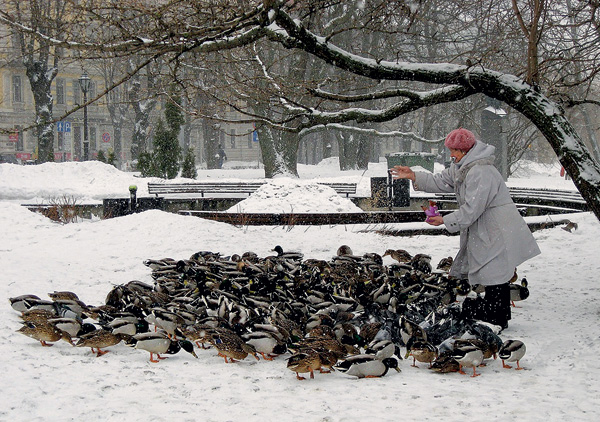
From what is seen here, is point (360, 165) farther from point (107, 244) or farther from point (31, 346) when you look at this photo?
point (31, 346)

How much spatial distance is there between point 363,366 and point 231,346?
3.96ft

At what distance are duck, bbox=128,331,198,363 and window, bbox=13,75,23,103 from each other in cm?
6052

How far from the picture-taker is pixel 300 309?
7316 millimetres

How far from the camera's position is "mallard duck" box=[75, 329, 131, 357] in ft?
20.1

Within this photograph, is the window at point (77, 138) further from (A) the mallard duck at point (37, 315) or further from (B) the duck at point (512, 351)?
(B) the duck at point (512, 351)

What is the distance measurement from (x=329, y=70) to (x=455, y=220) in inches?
1222

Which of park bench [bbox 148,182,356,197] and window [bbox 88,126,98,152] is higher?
window [bbox 88,126,98,152]

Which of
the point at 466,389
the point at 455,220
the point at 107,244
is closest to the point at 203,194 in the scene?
the point at 107,244

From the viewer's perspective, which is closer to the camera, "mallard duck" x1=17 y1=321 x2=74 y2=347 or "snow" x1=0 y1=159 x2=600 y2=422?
"snow" x1=0 y1=159 x2=600 y2=422

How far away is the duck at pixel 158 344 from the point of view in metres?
6.02

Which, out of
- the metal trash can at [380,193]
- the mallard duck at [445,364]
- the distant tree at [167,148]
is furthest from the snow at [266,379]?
the distant tree at [167,148]

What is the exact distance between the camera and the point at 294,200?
54.2ft

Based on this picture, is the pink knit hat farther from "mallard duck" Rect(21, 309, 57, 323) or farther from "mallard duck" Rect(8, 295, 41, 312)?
"mallard duck" Rect(8, 295, 41, 312)

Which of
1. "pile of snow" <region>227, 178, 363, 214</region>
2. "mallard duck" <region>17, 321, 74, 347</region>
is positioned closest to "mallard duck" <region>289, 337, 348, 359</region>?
"mallard duck" <region>17, 321, 74, 347</region>
